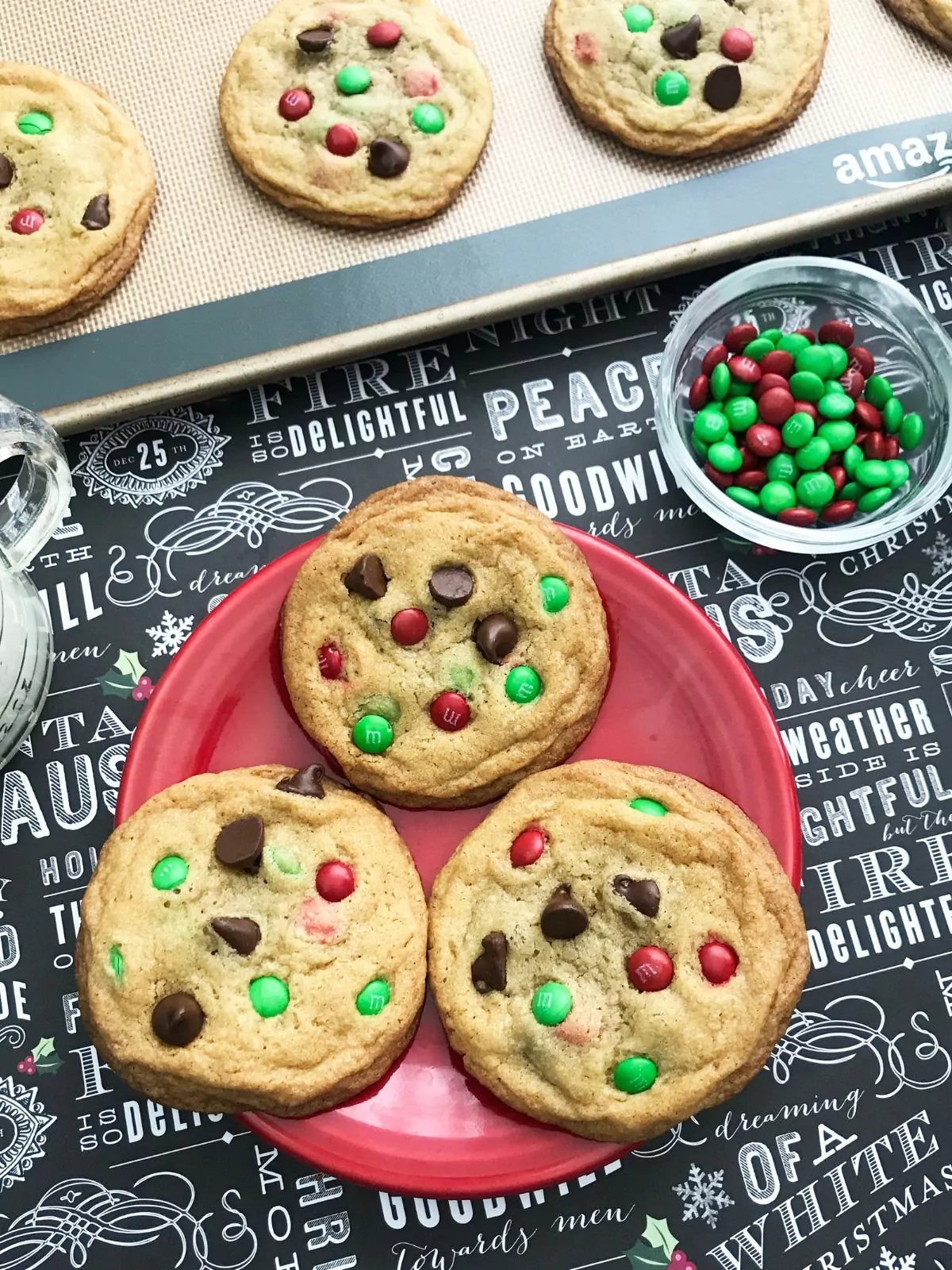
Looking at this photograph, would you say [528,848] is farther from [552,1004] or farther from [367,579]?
[367,579]

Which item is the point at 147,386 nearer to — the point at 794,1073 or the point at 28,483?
the point at 28,483

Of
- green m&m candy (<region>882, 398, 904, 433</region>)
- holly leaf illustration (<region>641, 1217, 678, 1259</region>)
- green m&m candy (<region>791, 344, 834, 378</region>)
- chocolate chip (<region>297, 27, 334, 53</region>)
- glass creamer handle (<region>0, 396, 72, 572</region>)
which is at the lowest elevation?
holly leaf illustration (<region>641, 1217, 678, 1259</region>)

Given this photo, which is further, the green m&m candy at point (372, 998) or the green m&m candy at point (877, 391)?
the green m&m candy at point (877, 391)

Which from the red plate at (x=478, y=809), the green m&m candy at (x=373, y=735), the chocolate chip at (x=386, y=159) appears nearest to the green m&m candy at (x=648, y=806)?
the red plate at (x=478, y=809)

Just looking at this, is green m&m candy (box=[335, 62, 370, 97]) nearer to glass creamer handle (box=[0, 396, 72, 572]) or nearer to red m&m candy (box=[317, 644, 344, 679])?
glass creamer handle (box=[0, 396, 72, 572])

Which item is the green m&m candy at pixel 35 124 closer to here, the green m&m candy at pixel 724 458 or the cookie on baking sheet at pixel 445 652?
the cookie on baking sheet at pixel 445 652

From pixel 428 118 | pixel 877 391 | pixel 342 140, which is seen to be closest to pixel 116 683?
pixel 342 140

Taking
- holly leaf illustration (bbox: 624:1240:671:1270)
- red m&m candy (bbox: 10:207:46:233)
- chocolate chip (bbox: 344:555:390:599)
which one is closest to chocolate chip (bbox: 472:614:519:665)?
chocolate chip (bbox: 344:555:390:599)
